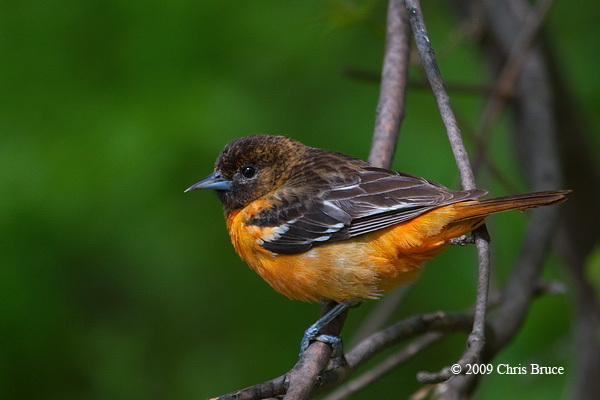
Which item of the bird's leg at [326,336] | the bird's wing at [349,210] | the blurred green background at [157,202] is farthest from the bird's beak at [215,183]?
the bird's leg at [326,336]

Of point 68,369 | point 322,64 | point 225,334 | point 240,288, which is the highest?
point 322,64

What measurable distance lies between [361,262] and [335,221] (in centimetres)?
29

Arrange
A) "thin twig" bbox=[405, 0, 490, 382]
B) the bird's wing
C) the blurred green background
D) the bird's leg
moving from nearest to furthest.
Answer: "thin twig" bbox=[405, 0, 490, 382] → the bird's leg → the bird's wing → the blurred green background

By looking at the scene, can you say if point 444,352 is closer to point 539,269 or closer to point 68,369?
point 539,269

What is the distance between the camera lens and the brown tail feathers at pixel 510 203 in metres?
3.14

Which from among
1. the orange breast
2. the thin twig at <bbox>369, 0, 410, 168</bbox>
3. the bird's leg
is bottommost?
the bird's leg

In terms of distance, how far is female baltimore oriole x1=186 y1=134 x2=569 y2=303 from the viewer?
3.84 m

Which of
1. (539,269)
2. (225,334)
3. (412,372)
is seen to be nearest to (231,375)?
(225,334)

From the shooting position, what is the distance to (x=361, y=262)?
4.00m

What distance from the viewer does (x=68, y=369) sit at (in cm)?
559

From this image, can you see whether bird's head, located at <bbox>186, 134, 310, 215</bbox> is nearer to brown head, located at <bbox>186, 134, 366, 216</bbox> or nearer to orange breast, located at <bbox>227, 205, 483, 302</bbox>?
brown head, located at <bbox>186, 134, 366, 216</bbox>

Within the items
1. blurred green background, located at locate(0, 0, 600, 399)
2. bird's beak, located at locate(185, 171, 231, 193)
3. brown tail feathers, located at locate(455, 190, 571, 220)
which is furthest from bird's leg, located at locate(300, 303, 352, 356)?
blurred green background, located at locate(0, 0, 600, 399)

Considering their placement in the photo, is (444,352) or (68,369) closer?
(68,369)

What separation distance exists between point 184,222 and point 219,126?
809 millimetres
